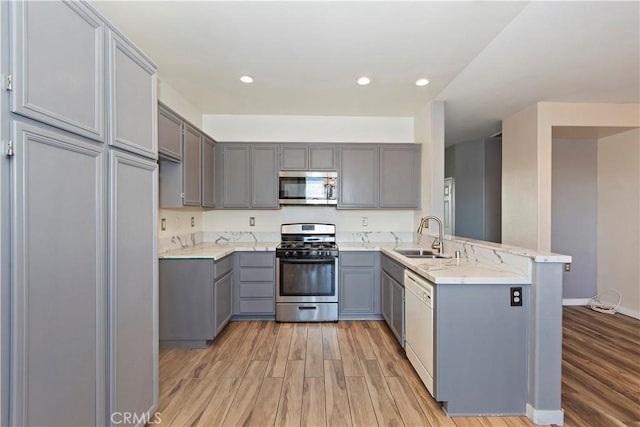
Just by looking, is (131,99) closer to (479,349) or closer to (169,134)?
(169,134)

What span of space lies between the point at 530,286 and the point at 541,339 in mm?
320

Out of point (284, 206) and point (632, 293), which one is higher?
point (284, 206)

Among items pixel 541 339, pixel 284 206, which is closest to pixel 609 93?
pixel 541 339

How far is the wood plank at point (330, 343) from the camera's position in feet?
8.59

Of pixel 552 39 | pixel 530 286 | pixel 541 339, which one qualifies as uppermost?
pixel 552 39

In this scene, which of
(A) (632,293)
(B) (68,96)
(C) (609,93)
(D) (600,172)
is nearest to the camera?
(B) (68,96)

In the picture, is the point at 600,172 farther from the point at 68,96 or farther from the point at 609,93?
the point at 68,96

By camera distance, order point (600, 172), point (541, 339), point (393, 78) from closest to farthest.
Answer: point (541, 339)
point (393, 78)
point (600, 172)

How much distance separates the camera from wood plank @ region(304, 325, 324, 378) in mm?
2342

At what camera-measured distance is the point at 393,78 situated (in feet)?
9.23

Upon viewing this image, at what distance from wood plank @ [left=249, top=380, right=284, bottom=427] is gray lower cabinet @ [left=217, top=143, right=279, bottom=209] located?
82.4 inches

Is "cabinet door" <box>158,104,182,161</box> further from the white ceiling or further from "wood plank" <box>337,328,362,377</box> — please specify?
"wood plank" <box>337,328,362,377</box>

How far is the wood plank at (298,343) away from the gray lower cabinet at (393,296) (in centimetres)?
89

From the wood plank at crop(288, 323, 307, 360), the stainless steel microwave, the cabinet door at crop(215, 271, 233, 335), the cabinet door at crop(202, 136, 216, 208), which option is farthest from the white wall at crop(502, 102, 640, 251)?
the cabinet door at crop(202, 136, 216, 208)
